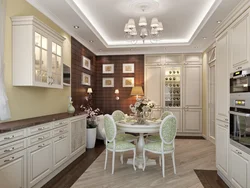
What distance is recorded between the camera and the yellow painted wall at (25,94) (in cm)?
288

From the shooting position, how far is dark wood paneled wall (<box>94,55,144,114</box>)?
23.5 feet

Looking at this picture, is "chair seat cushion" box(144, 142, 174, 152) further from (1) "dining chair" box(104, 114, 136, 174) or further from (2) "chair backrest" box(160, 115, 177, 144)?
(1) "dining chair" box(104, 114, 136, 174)

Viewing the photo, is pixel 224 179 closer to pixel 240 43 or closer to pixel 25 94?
pixel 240 43

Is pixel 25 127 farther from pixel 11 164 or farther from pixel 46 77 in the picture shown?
pixel 46 77

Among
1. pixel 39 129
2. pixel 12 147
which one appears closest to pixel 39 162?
pixel 39 129

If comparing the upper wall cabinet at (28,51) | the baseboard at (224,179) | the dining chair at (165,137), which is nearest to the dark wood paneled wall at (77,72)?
the upper wall cabinet at (28,51)

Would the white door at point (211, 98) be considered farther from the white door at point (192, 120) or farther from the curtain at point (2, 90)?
the curtain at point (2, 90)

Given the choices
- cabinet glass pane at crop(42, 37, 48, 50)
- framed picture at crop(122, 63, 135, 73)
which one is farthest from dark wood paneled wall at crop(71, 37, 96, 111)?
cabinet glass pane at crop(42, 37, 48, 50)

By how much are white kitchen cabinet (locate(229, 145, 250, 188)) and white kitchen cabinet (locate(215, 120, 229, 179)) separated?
20 centimetres

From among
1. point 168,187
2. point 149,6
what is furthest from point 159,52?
point 168,187

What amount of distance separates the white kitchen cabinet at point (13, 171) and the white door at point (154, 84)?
16.6 ft

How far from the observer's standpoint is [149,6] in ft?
12.8

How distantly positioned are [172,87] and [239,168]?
4.55 metres

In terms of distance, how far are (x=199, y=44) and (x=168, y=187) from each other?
4492 mm
